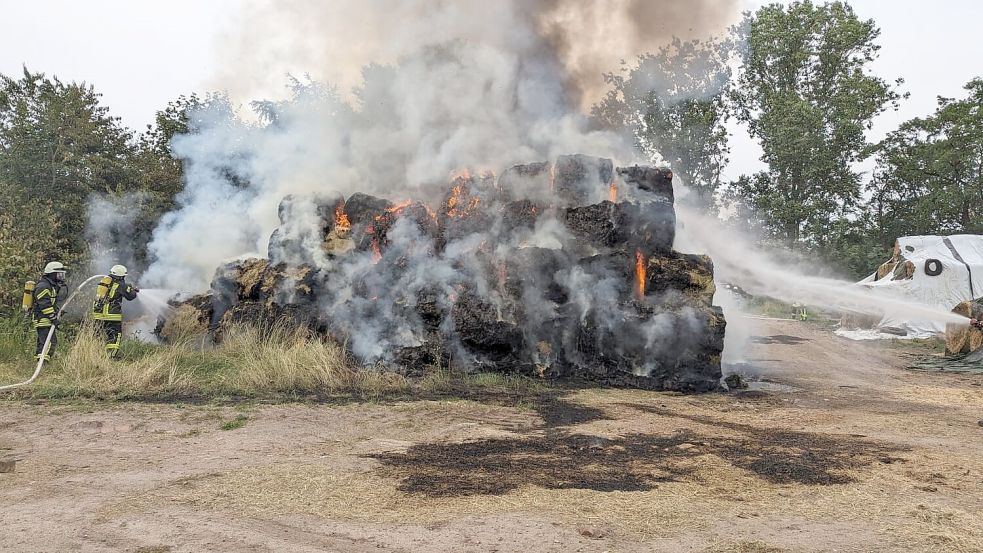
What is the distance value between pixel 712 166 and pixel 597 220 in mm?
25945

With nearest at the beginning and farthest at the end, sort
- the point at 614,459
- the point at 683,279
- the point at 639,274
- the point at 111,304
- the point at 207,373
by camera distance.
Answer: the point at 614,459
the point at 207,373
the point at 683,279
the point at 639,274
the point at 111,304

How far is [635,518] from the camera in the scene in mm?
4320

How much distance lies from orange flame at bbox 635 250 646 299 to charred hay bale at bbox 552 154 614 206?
1.31 metres

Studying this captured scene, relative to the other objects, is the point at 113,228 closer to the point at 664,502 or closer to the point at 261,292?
the point at 261,292

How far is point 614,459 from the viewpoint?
19.6 ft

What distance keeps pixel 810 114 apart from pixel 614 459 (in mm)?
30320

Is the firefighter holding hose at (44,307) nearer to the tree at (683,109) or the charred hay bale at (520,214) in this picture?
the charred hay bale at (520,214)

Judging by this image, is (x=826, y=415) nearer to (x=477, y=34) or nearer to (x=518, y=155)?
(x=518, y=155)

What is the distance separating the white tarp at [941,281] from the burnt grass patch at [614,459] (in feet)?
60.9

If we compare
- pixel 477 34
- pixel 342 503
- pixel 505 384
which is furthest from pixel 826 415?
pixel 477 34

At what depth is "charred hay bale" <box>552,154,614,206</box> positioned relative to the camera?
11477mm

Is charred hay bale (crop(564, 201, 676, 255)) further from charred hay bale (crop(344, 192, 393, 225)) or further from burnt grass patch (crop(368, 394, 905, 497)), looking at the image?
burnt grass patch (crop(368, 394, 905, 497))

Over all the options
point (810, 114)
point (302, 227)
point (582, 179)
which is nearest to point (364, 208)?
point (302, 227)

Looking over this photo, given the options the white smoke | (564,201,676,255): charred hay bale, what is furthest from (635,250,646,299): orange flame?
the white smoke
